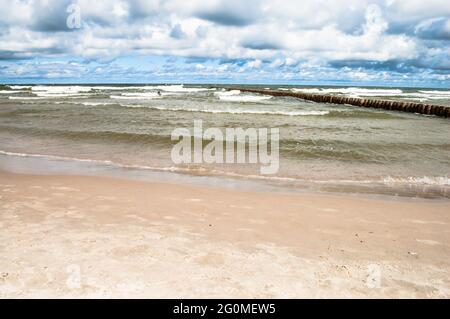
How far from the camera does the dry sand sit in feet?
11.4

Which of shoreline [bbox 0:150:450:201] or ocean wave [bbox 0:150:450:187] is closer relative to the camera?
shoreline [bbox 0:150:450:201]

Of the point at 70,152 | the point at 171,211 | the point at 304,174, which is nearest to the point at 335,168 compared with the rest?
the point at 304,174

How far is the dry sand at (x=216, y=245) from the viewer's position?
11.4 feet

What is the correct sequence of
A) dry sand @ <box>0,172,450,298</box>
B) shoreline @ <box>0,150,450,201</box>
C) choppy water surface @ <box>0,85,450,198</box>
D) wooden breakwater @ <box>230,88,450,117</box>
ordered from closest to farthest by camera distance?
dry sand @ <box>0,172,450,298</box>
shoreline @ <box>0,150,450,201</box>
choppy water surface @ <box>0,85,450,198</box>
wooden breakwater @ <box>230,88,450,117</box>

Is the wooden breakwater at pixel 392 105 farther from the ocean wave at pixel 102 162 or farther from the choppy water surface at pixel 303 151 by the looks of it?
the ocean wave at pixel 102 162

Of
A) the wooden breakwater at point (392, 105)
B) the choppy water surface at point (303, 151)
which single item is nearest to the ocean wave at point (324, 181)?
the choppy water surface at point (303, 151)

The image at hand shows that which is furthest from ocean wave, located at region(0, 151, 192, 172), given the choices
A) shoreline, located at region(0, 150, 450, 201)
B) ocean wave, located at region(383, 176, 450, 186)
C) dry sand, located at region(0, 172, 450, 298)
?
ocean wave, located at region(383, 176, 450, 186)

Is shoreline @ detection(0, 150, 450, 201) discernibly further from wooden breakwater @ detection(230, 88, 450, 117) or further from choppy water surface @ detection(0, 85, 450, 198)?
wooden breakwater @ detection(230, 88, 450, 117)

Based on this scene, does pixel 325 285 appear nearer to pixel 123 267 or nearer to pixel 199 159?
pixel 123 267

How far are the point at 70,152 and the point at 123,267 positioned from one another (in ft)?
29.4

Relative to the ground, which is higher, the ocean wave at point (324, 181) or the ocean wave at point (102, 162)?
the ocean wave at point (102, 162)

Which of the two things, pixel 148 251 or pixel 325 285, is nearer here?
pixel 325 285
